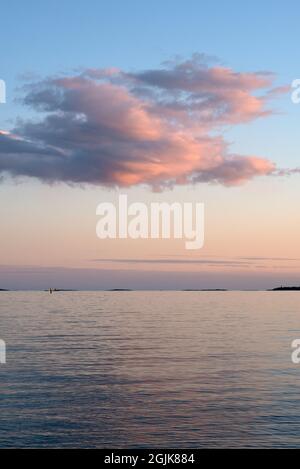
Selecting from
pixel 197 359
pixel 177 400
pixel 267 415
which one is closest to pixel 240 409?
pixel 267 415

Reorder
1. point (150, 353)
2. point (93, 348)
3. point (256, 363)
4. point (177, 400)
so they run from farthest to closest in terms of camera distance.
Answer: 1. point (93, 348)
2. point (150, 353)
3. point (256, 363)
4. point (177, 400)

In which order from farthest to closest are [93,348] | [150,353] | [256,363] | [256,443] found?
[93,348] < [150,353] < [256,363] < [256,443]

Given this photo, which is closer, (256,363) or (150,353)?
(256,363)

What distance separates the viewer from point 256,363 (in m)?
59.1

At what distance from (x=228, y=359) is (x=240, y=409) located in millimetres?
24363

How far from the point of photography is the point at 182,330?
9875 centimetres

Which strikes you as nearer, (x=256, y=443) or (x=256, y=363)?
(x=256, y=443)

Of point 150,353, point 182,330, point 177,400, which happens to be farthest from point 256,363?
point 182,330
